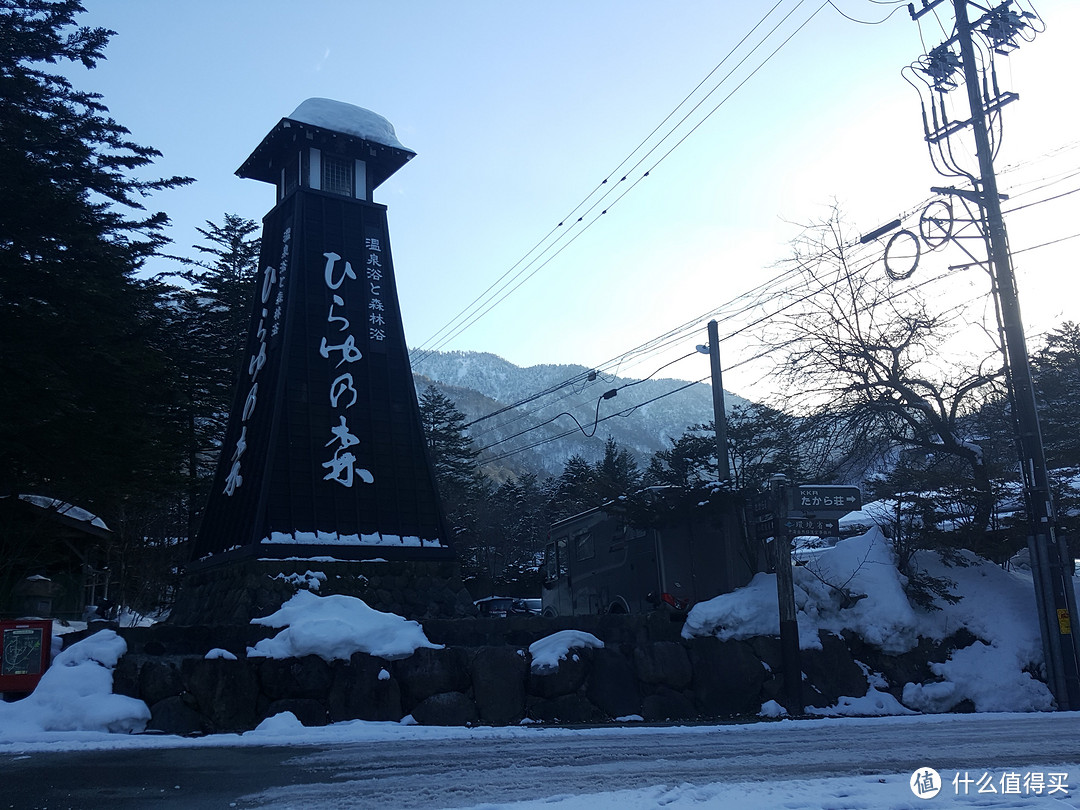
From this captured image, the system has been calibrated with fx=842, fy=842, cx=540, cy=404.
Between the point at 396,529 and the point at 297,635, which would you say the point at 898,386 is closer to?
the point at 396,529

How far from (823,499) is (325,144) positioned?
13.8 m

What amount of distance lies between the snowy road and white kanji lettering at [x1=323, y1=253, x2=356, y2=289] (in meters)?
10.7

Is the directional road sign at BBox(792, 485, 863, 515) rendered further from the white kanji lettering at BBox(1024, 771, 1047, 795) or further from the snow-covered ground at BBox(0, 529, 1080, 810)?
the white kanji lettering at BBox(1024, 771, 1047, 795)

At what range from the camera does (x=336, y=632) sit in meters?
Result: 13.0

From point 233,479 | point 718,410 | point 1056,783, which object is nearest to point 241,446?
point 233,479

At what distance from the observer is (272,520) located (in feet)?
53.3

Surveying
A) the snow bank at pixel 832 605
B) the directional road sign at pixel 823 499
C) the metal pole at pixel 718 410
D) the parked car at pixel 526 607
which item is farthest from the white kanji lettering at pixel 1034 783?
the parked car at pixel 526 607

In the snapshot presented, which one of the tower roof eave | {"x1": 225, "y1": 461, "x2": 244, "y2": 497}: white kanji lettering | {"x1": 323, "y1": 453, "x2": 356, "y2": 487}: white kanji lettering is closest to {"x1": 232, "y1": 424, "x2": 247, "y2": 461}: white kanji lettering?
{"x1": 225, "y1": 461, "x2": 244, "y2": 497}: white kanji lettering

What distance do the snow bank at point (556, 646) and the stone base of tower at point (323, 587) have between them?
100 inches

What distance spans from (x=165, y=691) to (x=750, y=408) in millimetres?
15828

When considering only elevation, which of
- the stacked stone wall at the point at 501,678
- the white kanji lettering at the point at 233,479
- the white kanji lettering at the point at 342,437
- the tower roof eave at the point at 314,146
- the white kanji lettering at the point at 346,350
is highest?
the tower roof eave at the point at 314,146

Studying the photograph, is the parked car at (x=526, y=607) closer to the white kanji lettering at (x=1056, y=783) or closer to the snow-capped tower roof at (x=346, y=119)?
the snow-capped tower roof at (x=346, y=119)

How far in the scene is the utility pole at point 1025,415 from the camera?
14.8 metres

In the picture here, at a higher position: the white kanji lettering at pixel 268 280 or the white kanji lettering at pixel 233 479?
the white kanji lettering at pixel 268 280
